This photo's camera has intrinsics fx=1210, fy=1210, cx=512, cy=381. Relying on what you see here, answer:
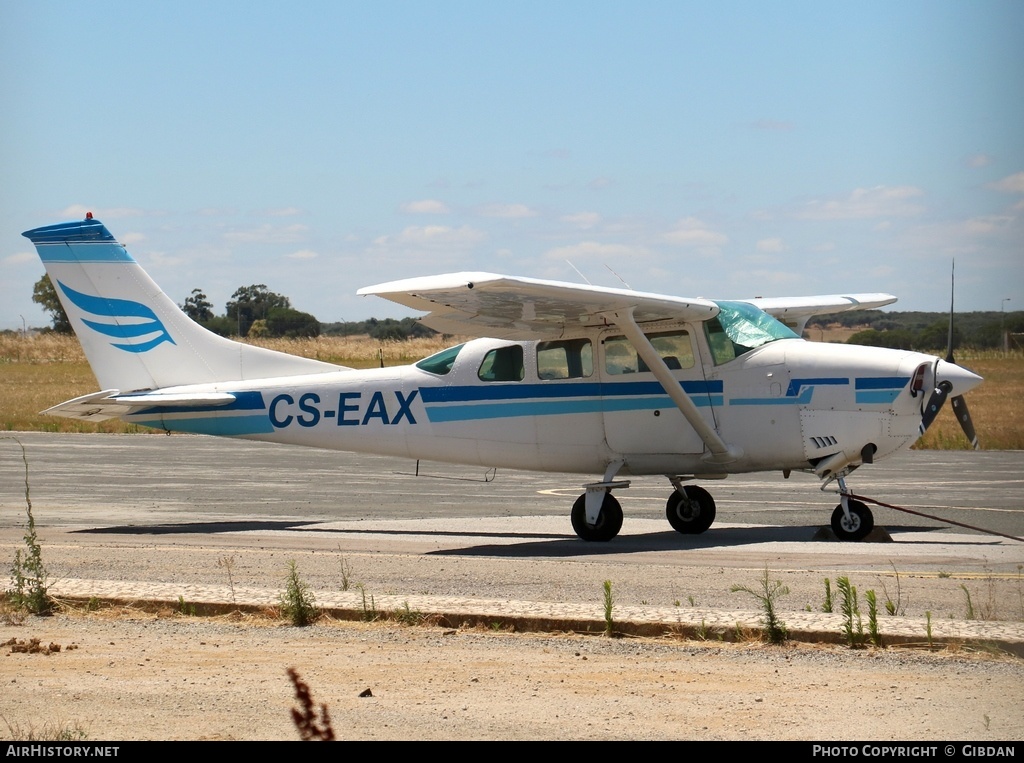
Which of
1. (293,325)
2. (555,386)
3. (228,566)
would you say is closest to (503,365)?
(555,386)

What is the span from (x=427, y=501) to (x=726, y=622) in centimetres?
1077

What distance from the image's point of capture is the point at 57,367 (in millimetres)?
59750

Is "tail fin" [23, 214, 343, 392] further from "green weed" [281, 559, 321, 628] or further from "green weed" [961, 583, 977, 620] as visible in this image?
"green weed" [961, 583, 977, 620]

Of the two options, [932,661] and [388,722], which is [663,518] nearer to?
[932,661]

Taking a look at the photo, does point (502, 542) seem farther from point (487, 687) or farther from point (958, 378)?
point (487, 687)

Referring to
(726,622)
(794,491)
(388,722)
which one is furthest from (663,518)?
(388,722)

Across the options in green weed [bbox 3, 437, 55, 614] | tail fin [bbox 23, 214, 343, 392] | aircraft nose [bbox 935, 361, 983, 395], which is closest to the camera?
green weed [bbox 3, 437, 55, 614]

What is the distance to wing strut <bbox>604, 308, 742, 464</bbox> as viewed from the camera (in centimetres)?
1301

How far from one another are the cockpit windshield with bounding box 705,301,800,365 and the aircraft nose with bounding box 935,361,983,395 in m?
1.68

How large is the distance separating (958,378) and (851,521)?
1857 millimetres

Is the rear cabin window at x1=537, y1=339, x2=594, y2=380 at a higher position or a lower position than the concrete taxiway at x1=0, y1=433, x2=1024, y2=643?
higher

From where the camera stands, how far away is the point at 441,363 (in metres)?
14.6

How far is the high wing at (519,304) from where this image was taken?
37.4 ft

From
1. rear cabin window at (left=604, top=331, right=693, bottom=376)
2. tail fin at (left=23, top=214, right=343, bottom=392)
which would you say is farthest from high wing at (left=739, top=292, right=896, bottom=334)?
tail fin at (left=23, top=214, right=343, bottom=392)
